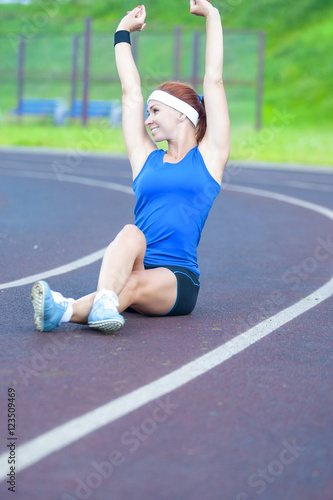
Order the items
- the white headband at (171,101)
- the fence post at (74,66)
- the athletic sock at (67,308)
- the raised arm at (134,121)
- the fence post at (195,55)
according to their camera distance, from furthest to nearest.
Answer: the fence post at (74,66)
the fence post at (195,55)
the raised arm at (134,121)
the white headband at (171,101)
the athletic sock at (67,308)

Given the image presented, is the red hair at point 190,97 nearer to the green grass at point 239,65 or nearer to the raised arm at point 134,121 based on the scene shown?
the raised arm at point 134,121

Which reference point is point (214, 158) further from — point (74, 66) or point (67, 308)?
point (74, 66)

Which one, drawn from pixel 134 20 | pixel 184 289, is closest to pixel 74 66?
pixel 134 20

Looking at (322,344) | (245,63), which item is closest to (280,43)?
(245,63)

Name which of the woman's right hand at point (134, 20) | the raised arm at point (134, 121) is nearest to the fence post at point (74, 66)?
the woman's right hand at point (134, 20)

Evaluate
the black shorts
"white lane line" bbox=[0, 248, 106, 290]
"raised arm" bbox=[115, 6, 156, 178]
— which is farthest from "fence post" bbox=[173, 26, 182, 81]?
the black shorts

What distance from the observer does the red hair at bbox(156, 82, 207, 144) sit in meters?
6.08

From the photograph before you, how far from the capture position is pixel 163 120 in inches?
239

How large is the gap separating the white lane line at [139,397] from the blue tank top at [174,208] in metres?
0.69

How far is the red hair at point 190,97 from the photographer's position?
239 inches

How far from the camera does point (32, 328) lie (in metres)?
5.64

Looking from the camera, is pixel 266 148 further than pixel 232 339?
Yes

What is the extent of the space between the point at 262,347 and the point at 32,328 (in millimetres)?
1429

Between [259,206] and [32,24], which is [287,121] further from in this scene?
[259,206]
